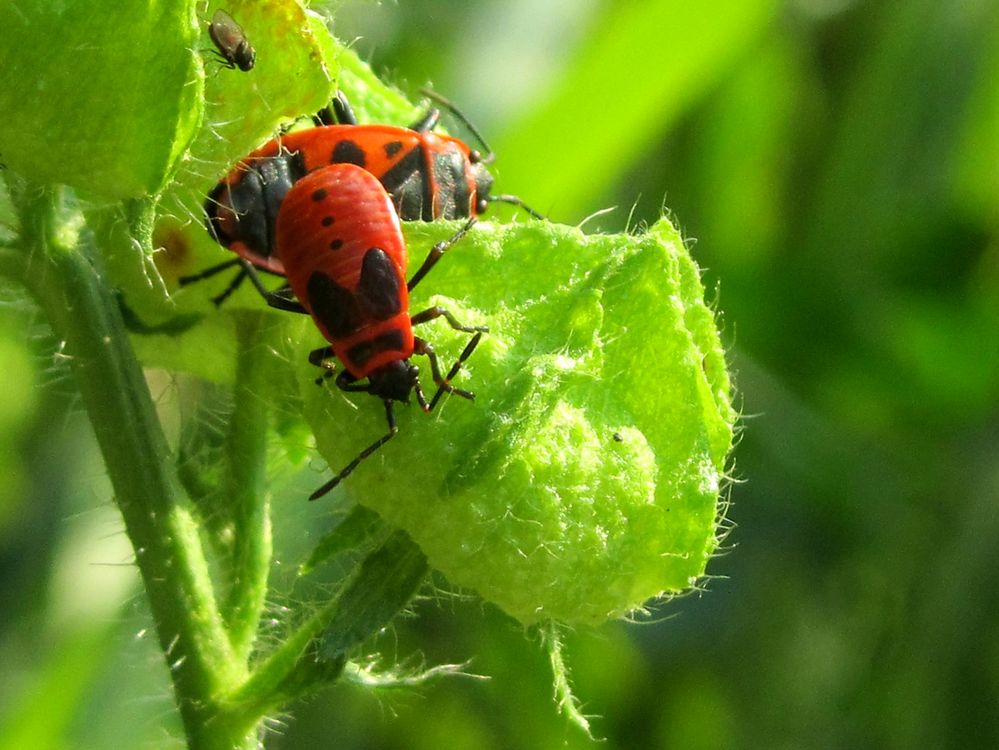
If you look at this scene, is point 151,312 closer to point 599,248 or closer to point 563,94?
point 599,248

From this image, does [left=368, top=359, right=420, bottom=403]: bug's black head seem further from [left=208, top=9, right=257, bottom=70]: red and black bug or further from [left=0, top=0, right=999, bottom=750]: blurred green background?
[left=0, top=0, right=999, bottom=750]: blurred green background

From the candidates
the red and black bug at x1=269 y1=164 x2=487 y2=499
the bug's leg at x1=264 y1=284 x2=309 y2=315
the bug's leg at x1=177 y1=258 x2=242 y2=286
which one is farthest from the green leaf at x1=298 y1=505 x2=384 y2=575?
the bug's leg at x1=177 y1=258 x2=242 y2=286

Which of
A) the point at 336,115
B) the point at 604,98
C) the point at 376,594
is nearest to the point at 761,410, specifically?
the point at 604,98

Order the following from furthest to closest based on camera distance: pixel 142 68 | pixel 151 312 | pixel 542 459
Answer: pixel 151 312, pixel 542 459, pixel 142 68

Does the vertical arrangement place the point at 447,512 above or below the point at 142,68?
below

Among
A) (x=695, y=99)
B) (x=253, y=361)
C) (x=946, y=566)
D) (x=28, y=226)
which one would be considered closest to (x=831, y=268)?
(x=695, y=99)

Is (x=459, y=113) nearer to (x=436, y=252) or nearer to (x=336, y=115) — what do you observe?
(x=336, y=115)
